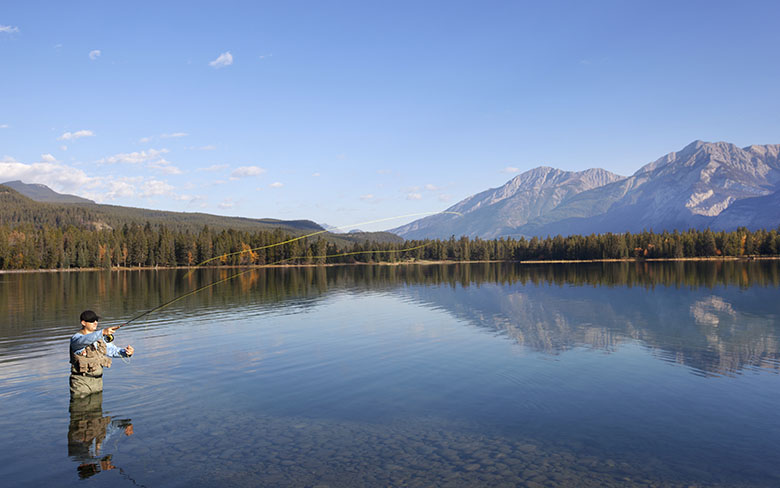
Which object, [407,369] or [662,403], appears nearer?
[662,403]

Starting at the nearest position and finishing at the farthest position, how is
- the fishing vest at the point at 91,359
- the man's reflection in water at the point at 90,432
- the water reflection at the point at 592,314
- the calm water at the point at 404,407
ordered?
the calm water at the point at 404,407, the man's reflection in water at the point at 90,432, the fishing vest at the point at 91,359, the water reflection at the point at 592,314

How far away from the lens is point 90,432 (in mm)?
14328

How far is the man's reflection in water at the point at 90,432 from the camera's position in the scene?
12.3m

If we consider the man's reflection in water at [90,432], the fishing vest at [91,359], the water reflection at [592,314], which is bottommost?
the water reflection at [592,314]

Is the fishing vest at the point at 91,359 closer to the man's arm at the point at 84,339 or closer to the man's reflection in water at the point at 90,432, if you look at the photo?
the man's arm at the point at 84,339

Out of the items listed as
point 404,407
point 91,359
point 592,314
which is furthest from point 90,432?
point 592,314

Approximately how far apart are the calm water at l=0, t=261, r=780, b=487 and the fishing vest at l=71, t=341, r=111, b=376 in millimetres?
1503

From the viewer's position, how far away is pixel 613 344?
2844cm

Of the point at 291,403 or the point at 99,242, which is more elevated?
the point at 99,242

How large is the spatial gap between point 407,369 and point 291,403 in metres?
6.94

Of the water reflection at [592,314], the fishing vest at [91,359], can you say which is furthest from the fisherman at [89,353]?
the water reflection at [592,314]

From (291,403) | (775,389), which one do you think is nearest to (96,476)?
(291,403)

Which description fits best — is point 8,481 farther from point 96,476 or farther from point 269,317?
point 269,317

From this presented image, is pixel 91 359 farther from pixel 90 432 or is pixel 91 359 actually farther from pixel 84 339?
pixel 90 432
